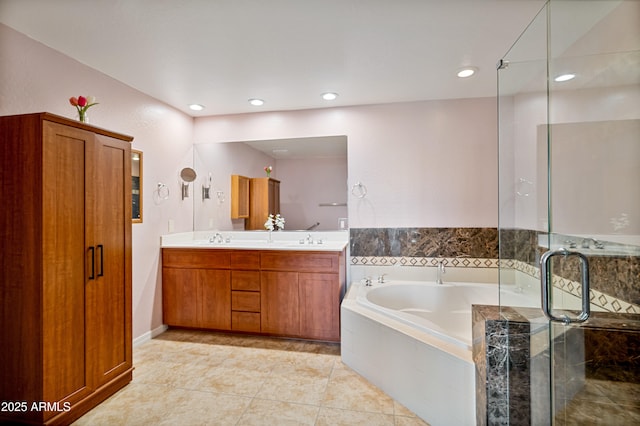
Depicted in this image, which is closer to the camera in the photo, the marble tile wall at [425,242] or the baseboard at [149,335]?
the baseboard at [149,335]

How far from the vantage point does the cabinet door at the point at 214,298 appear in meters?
2.89

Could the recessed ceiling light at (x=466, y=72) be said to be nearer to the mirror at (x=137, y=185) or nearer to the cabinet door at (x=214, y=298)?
the cabinet door at (x=214, y=298)

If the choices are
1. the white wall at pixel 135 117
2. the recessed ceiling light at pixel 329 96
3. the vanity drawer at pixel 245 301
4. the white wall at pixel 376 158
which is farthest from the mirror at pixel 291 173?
the vanity drawer at pixel 245 301

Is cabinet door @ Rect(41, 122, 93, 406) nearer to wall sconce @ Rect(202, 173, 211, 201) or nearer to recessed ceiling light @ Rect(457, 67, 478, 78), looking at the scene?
wall sconce @ Rect(202, 173, 211, 201)

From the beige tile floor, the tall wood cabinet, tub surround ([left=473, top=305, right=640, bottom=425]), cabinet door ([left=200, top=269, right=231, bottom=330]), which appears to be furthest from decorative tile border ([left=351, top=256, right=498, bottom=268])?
the tall wood cabinet

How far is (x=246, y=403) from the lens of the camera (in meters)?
1.91

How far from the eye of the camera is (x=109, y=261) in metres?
1.95

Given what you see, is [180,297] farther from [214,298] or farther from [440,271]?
[440,271]

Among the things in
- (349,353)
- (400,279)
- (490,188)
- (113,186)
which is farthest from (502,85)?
(113,186)

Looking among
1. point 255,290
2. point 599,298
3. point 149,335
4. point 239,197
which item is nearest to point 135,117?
point 239,197

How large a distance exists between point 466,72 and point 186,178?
2.97m

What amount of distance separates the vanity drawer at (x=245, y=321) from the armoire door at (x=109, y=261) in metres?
0.93

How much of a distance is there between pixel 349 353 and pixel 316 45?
2.29m

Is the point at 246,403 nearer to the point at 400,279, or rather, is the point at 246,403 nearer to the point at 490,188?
the point at 400,279
